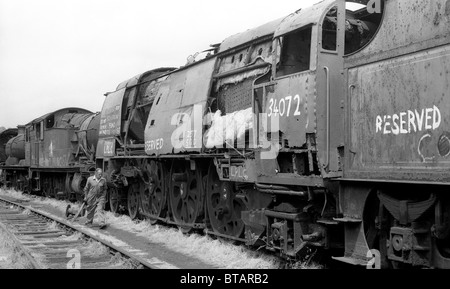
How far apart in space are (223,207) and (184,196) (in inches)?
75.9

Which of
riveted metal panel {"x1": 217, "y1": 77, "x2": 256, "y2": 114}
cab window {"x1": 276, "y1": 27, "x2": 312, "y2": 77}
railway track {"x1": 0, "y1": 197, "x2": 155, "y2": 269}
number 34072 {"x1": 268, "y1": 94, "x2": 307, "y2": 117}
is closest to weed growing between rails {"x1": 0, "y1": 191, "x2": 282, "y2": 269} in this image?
railway track {"x1": 0, "y1": 197, "x2": 155, "y2": 269}

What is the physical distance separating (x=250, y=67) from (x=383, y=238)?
3863mm

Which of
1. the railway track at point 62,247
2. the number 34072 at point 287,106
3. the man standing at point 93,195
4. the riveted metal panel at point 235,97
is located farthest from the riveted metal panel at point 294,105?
the man standing at point 93,195

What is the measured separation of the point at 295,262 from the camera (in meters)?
7.55

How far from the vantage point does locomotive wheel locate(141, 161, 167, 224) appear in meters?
12.5

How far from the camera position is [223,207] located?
9688 mm

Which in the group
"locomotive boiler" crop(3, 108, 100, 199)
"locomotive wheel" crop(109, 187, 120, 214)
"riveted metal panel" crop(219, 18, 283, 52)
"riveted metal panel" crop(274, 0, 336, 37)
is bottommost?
"locomotive wheel" crop(109, 187, 120, 214)

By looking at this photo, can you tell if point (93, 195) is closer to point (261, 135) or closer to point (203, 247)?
point (203, 247)

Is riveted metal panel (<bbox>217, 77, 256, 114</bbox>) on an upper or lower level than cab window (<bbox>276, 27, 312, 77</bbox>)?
lower

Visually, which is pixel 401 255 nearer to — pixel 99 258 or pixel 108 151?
pixel 99 258

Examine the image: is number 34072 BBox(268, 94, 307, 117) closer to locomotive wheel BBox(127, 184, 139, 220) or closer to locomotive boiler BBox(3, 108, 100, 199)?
locomotive wheel BBox(127, 184, 139, 220)

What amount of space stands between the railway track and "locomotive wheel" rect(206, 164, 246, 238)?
6.24 feet

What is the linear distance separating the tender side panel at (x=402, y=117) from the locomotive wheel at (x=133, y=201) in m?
9.09
